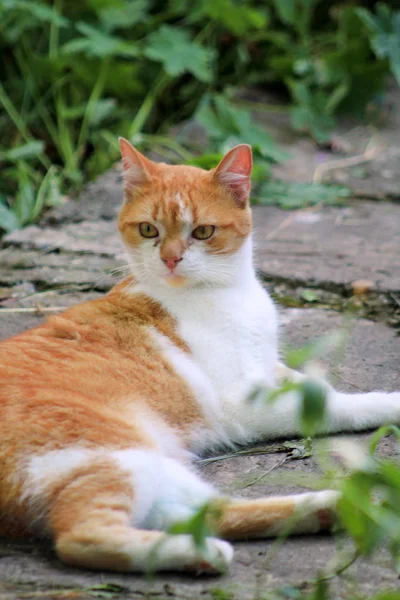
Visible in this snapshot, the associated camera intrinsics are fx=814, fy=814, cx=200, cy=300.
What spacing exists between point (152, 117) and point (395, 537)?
179 inches

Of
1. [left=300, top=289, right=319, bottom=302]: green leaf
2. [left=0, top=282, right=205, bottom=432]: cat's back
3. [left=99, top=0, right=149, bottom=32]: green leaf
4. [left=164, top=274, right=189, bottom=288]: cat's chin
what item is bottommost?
[left=300, top=289, right=319, bottom=302]: green leaf

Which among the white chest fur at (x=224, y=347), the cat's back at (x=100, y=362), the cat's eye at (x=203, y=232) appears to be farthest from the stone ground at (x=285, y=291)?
the cat's eye at (x=203, y=232)

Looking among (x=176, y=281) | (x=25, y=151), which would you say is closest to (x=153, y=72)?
(x=25, y=151)

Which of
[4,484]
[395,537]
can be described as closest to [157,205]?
[4,484]

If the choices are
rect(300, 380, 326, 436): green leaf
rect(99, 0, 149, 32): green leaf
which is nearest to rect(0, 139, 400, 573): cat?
rect(300, 380, 326, 436): green leaf

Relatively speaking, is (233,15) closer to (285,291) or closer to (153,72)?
(153,72)

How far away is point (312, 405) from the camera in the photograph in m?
1.28

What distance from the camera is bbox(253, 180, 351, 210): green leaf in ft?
14.3

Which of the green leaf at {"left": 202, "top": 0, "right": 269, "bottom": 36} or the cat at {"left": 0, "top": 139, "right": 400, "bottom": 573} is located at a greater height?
the green leaf at {"left": 202, "top": 0, "right": 269, "bottom": 36}

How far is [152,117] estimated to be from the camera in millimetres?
5539

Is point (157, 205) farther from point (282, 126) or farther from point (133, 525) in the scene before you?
point (282, 126)

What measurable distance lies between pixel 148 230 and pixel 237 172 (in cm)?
33

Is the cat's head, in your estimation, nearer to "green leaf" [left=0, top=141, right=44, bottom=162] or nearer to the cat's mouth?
the cat's mouth

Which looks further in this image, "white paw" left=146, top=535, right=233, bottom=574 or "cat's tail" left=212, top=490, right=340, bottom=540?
"cat's tail" left=212, top=490, right=340, bottom=540
